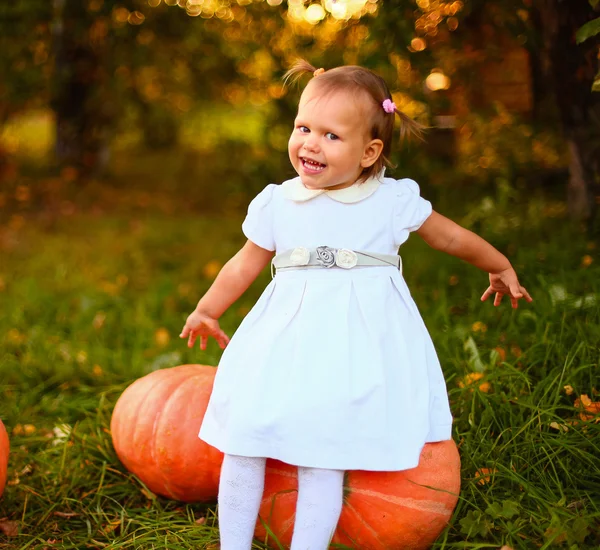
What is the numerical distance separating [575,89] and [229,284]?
7.67 ft

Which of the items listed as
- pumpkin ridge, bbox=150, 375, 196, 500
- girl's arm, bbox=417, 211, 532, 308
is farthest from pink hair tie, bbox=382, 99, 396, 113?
pumpkin ridge, bbox=150, 375, 196, 500

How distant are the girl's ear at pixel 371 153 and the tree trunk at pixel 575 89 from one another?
1750 millimetres

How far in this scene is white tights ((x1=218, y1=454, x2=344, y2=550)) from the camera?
79.7 inches

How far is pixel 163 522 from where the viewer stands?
242 centimetres

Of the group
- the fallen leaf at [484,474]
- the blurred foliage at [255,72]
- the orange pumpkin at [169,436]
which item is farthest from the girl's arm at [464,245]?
the blurred foliage at [255,72]

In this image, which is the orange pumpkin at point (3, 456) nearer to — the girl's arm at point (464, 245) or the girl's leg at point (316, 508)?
the girl's leg at point (316, 508)

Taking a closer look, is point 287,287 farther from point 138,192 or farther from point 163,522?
point 138,192

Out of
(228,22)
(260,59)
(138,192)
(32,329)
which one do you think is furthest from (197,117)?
(32,329)

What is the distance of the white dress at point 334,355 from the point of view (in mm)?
1997

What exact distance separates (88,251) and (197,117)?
5.57 metres

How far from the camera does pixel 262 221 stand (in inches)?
87.6

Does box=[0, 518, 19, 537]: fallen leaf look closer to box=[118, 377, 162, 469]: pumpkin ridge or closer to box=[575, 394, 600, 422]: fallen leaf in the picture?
box=[118, 377, 162, 469]: pumpkin ridge

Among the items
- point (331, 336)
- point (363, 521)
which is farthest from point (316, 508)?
point (331, 336)

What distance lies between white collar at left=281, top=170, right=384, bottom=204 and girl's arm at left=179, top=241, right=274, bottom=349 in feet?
0.70
